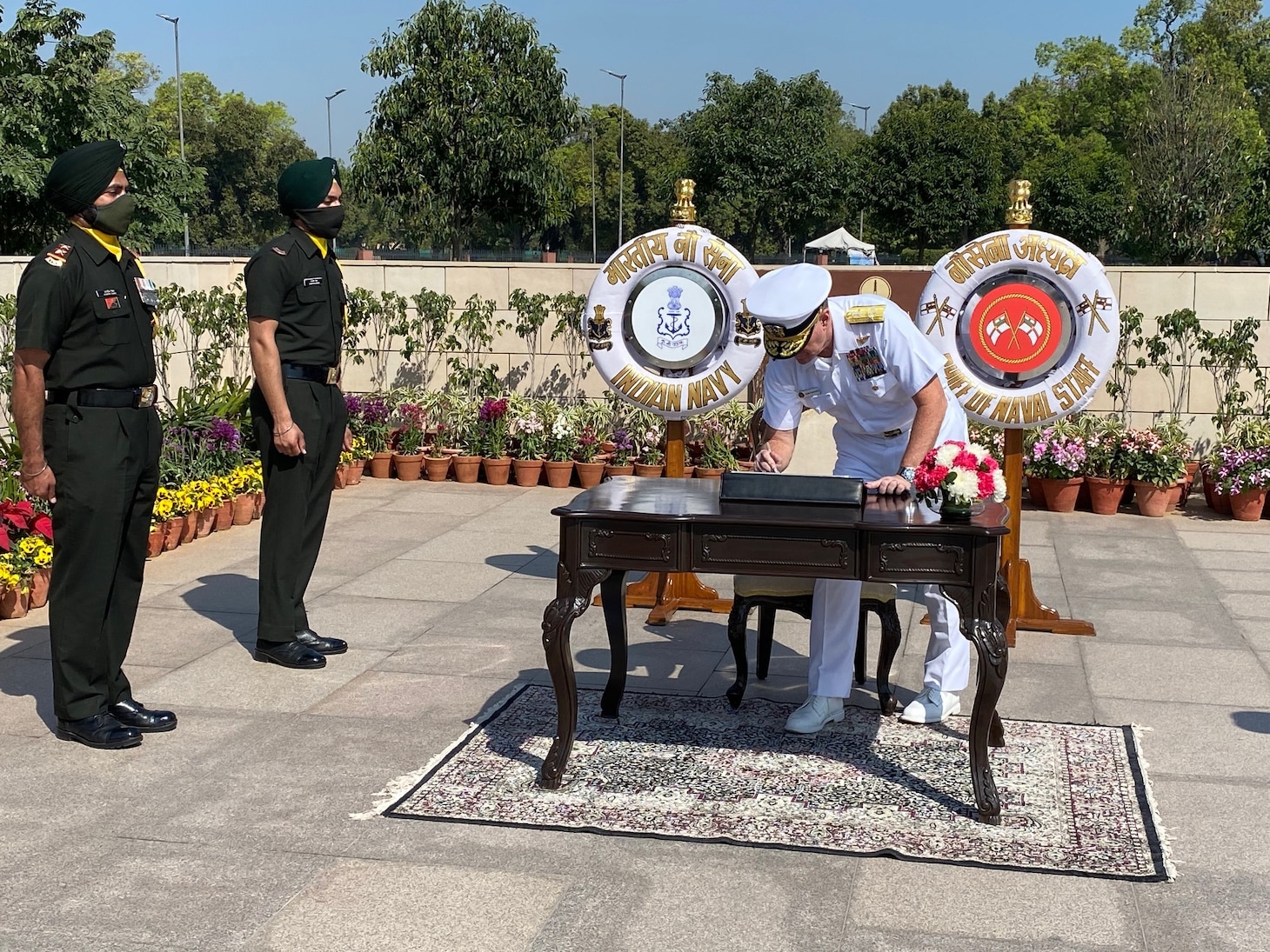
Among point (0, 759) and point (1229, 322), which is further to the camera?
point (1229, 322)

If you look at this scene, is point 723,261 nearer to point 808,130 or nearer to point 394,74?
point 394,74

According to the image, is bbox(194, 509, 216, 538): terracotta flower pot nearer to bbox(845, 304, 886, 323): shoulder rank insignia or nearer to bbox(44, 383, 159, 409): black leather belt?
bbox(44, 383, 159, 409): black leather belt

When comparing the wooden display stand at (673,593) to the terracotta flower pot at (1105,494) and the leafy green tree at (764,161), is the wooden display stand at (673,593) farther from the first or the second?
the leafy green tree at (764,161)

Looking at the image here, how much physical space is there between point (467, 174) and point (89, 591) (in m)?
30.6

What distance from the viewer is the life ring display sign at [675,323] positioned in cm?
736

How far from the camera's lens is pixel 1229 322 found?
10992 mm

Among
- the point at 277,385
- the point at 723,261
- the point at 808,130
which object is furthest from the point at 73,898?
the point at 808,130

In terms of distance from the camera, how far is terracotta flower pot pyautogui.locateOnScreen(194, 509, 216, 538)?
8.77 metres

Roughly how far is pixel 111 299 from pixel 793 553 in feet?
8.62

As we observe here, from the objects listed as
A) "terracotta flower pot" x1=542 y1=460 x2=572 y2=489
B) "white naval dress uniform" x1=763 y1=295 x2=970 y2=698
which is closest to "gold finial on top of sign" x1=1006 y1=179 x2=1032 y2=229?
"white naval dress uniform" x1=763 y1=295 x2=970 y2=698

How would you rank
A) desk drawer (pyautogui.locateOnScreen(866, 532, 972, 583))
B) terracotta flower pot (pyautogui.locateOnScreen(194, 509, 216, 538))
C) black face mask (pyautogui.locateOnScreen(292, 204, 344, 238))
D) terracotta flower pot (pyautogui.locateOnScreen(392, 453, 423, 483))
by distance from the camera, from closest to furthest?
desk drawer (pyautogui.locateOnScreen(866, 532, 972, 583)), black face mask (pyautogui.locateOnScreen(292, 204, 344, 238)), terracotta flower pot (pyautogui.locateOnScreen(194, 509, 216, 538)), terracotta flower pot (pyautogui.locateOnScreen(392, 453, 423, 483))

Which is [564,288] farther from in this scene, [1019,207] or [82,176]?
[82,176]

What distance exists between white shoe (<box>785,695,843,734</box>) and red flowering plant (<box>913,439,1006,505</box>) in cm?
111

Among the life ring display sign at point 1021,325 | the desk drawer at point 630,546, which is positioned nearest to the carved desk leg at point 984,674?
the desk drawer at point 630,546
